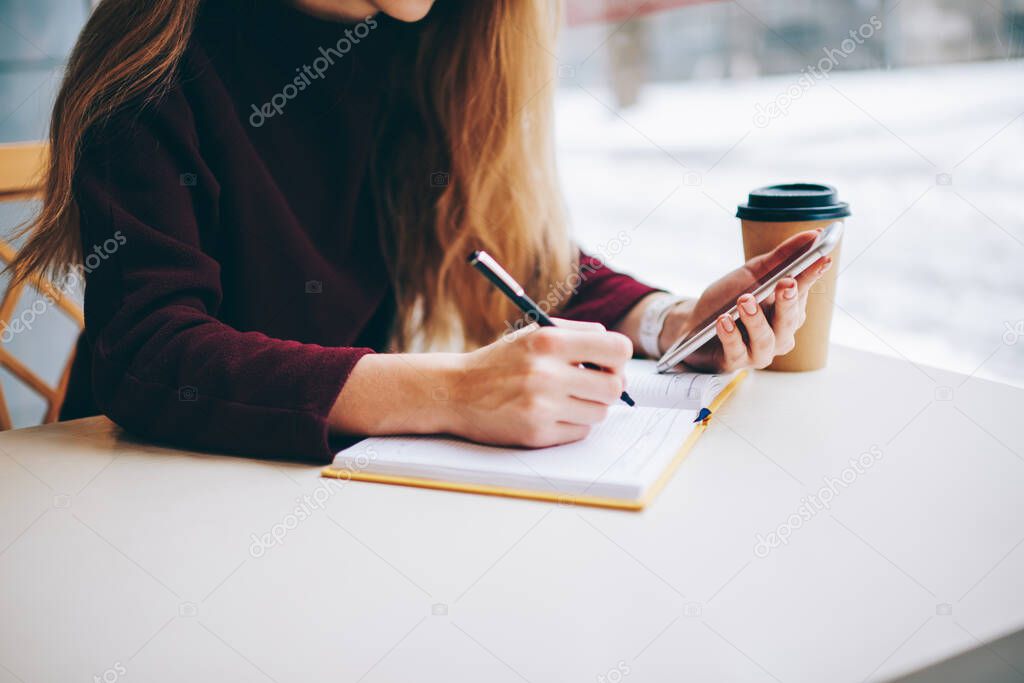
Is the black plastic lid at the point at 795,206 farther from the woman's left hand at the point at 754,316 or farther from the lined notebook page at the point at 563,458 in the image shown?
the lined notebook page at the point at 563,458

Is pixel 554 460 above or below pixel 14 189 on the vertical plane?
below

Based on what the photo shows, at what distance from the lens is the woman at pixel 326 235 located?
781mm

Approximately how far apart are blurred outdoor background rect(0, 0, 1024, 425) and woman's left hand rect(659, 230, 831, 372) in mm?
104

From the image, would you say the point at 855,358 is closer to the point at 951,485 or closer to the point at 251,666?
the point at 951,485

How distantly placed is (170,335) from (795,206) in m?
0.70

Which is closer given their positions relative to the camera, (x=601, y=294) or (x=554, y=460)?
(x=554, y=460)

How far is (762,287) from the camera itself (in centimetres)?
89

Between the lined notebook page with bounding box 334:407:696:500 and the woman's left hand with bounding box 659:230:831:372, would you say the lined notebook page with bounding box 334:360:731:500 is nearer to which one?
the lined notebook page with bounding box 334:407:696:500

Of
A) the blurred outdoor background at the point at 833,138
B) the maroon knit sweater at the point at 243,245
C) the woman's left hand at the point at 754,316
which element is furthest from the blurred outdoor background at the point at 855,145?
the maroon knit sweater at the point at 243,245

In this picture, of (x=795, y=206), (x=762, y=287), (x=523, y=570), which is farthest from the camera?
(x=795, y=206)

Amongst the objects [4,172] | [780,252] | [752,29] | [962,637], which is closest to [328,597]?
[962,637]

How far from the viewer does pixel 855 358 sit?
1068mm

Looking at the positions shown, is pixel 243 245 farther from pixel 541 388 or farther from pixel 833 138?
pixel 833 138

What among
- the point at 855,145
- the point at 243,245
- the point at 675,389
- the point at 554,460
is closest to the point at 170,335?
the point at 243,245
